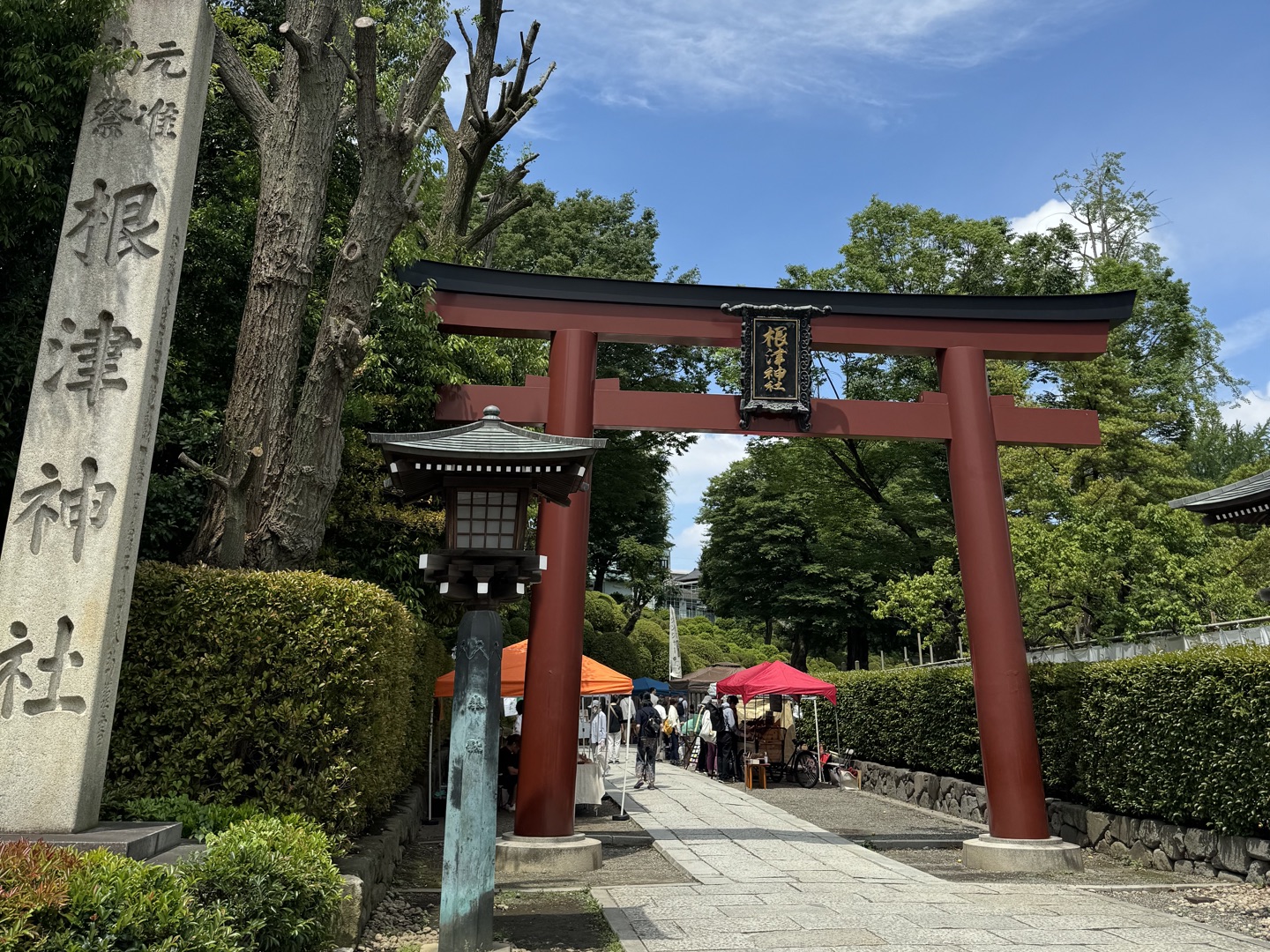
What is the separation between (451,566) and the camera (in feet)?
21.2

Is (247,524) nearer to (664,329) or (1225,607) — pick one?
(664,329)

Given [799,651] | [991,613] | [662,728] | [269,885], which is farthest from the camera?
[799,651]

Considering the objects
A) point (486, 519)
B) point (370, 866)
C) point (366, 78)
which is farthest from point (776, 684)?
point (366, 78)

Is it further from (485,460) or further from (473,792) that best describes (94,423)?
(473,792)

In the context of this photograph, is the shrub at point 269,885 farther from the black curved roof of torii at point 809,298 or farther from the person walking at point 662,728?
the person walking at point 662,728

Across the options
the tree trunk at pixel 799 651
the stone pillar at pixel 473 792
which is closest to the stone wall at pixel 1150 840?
the stone pillar at pixel 473 792

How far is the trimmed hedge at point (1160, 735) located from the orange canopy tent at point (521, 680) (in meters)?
5.63

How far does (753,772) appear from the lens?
701 inches

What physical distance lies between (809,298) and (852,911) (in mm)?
6910

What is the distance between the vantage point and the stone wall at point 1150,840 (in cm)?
810

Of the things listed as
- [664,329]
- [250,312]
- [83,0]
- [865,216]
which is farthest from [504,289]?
[865,216]

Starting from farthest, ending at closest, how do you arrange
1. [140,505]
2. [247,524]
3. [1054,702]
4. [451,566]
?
[1054,702]
[247,524]
[451,566]
[140,505]

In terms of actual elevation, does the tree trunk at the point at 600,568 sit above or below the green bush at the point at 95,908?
above

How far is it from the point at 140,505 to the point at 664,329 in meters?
6.41
